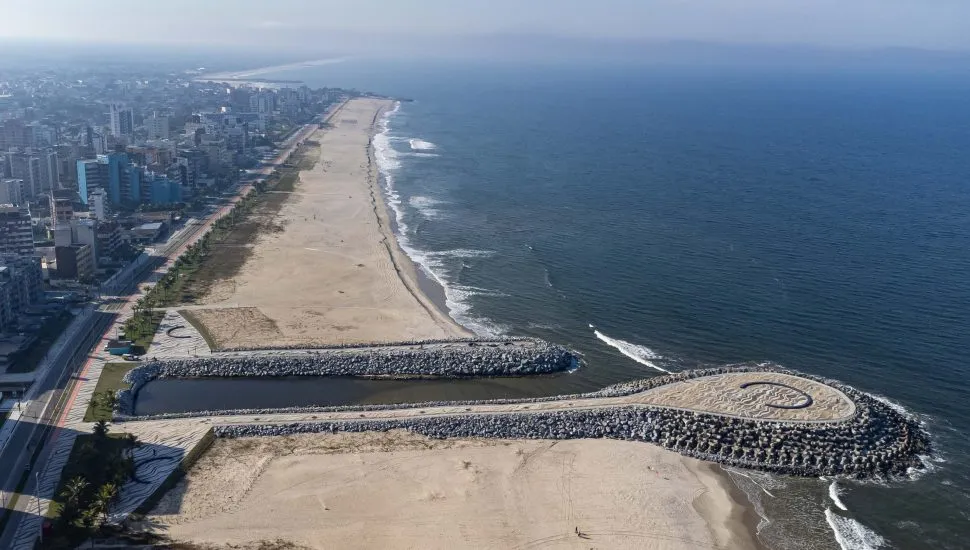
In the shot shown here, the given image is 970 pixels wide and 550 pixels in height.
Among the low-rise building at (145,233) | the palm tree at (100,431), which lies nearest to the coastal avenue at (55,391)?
the palm tree at (100,431)

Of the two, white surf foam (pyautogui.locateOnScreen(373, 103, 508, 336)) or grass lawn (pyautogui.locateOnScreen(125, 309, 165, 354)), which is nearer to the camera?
grass lawn (pyautogui.locateOnScreen(125, 309, 165, 354))

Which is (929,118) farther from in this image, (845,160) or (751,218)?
(751,218)

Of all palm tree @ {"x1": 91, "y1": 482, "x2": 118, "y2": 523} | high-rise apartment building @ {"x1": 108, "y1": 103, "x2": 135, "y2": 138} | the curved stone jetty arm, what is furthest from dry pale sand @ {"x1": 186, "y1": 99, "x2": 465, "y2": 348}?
high-rise apartment building @ {"x1": 108, "y1": 103, "x2": 135, "y2": 138}

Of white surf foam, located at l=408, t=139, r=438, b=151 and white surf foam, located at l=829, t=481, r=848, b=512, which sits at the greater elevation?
white surf foam, located at l=408, t=139, r=438, b=151

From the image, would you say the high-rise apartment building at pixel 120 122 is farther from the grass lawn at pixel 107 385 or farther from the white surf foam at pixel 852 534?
the white surf foam at pixel 852 534

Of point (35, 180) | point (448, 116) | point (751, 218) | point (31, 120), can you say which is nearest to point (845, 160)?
point (751, 218)

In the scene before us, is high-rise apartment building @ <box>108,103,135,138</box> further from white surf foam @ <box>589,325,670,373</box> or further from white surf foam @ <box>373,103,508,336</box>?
white surf foam @ <box>589,325,670,373</box>

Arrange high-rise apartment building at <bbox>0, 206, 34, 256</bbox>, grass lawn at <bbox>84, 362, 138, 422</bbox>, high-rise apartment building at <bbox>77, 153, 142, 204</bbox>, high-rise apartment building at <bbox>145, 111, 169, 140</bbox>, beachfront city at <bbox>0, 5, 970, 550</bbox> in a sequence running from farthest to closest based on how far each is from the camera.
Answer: high-rise apartment building at <bbox>145, 111, 169, 140</bbox> → high-rise apartment building at <bbox>77, 153, 142, 204</bbox> → high-rise apartment building at <bbox>0, 206, 34, 256</bbox> → grass lawn at <bbox>84, 362, 138, 422</bbox> → beachfront city at <bbox>0, 5, 970, 550</bbox>
